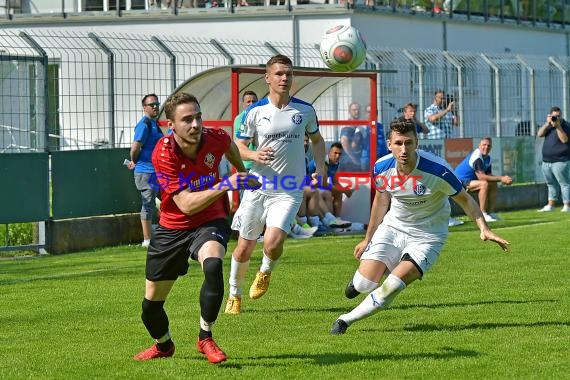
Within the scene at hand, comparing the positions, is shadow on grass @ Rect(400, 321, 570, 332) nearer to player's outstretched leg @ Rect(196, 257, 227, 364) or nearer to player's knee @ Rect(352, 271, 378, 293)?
player's knee @ Rect(352, 271, 378, 293)

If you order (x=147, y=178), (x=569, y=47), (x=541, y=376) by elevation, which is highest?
(x=569, y=47)

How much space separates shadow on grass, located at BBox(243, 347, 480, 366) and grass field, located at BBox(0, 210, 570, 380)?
14mm

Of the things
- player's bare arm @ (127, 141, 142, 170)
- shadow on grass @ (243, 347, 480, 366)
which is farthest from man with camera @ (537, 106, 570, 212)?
shadow on grass @ (243, 347, 480, 366)

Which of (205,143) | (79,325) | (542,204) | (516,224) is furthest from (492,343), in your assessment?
(542,204)

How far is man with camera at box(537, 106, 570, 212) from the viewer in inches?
1001

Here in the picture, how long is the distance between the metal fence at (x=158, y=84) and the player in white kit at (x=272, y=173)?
6034mm

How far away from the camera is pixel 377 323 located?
418 inches

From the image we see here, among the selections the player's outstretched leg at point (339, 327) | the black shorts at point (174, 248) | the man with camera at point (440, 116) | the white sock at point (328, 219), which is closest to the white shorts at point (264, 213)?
the player's outstretched leg at point (339, 327)

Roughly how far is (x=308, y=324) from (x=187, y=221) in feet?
7.50

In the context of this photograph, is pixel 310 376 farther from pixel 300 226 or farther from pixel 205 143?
pixel 300 226

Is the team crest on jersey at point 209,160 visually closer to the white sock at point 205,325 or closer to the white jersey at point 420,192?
the white sock at point 205,325

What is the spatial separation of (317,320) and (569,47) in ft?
97.5

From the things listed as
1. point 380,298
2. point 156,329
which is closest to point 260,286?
point 380,298

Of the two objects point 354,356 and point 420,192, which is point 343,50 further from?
point 354,356
